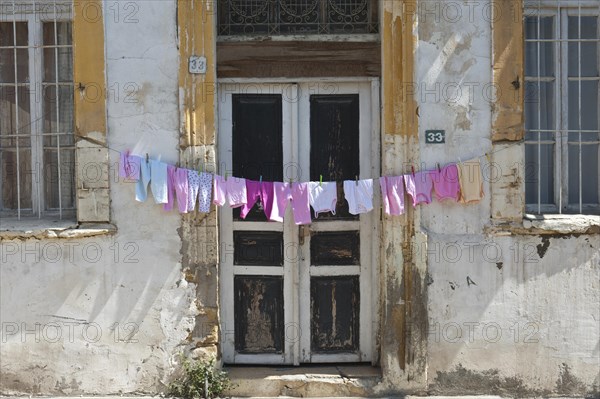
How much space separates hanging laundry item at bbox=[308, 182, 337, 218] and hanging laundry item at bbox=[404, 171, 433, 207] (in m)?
0.63

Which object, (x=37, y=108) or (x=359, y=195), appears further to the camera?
(x=37, y=108)

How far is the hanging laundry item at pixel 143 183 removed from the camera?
6906 mm

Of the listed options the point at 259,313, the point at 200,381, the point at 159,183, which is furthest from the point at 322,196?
the point at 200,381

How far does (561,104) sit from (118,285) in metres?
4.17

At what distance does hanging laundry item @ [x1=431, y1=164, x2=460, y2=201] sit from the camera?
6910mm

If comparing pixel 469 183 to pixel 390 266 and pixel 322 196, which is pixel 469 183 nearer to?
pixel 390 266

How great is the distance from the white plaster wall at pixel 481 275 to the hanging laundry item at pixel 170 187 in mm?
2124

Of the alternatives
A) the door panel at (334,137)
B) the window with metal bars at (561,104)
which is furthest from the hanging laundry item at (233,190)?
the window with metal bars at (561,104)

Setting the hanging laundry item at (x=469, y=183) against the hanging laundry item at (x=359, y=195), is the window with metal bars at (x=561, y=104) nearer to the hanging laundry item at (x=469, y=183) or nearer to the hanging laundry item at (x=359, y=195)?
the hanging laundry item at (x=469, y=183)

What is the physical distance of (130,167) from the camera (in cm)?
693

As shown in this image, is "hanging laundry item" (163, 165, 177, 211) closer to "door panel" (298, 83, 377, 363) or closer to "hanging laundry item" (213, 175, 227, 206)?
"hanging laundry item" (213, 175, 227, 206)

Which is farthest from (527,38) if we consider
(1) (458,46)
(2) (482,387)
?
(2) (482,387)

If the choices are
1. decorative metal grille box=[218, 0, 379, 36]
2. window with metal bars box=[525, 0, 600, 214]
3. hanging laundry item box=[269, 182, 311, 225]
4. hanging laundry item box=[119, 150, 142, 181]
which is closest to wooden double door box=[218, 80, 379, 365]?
hanging laundry item box=[269, 182, 311, 225]

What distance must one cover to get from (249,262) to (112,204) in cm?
131
